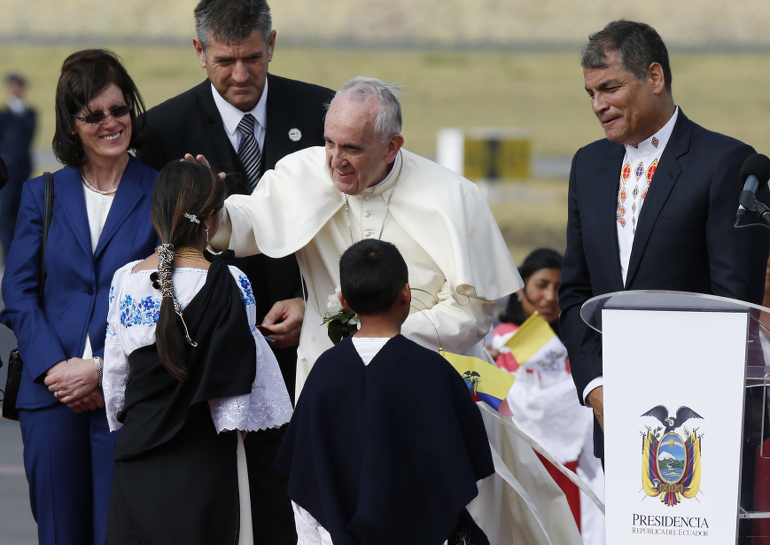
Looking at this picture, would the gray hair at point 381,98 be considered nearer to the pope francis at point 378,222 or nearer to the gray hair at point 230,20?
the pope francis at point 378,222

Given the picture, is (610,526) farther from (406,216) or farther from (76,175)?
(76,175)

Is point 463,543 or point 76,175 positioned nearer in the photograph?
point 463,543

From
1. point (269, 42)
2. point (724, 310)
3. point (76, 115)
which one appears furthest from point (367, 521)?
point (269, 42)

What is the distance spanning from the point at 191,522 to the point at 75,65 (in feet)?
5.45

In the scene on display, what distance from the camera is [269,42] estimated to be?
4.10 metres

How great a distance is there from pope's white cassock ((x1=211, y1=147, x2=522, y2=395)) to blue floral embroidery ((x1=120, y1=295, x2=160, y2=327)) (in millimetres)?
467

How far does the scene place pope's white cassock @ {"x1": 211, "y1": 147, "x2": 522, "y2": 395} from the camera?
3.44m

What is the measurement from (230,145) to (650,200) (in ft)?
5.77

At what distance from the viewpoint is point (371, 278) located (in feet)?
8.69

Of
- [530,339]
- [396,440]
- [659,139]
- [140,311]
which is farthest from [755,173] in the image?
[530,339]

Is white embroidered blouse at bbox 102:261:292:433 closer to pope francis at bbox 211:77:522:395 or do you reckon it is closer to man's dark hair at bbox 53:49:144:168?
pope francis at bbox 211:77:522:395

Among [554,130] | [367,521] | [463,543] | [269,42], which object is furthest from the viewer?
[554,130]

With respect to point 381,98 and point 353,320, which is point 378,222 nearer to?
point 381,98

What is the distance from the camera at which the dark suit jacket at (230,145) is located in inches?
158
